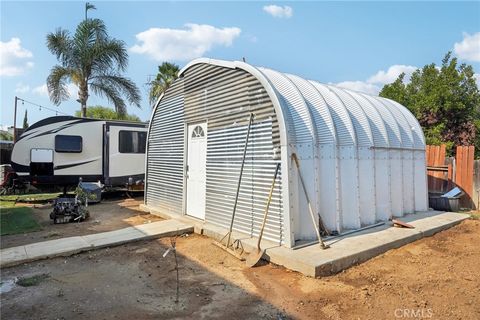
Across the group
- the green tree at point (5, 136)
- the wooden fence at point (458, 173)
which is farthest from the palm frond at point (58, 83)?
the green tree at point (5, 136)

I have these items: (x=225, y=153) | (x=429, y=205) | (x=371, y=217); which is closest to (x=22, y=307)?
(x=225, y=153)

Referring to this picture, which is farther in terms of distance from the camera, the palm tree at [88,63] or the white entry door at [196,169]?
the palm tree at [88,63]

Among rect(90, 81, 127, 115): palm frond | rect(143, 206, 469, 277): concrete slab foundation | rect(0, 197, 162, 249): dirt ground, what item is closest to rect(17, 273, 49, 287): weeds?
rect(0, 197, 162, 249): dirt ground

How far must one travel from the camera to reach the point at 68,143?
44.9 feet

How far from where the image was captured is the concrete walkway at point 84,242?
20.3 feet

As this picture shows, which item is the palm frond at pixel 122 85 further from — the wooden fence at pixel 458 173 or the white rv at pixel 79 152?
the wooden fence at pixel 458 173

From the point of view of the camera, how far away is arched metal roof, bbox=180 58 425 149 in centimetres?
636

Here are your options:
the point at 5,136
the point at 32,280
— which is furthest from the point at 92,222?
the point at 5,136

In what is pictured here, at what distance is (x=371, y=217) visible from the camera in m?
7.59

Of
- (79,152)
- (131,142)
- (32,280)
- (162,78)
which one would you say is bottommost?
(32,280)

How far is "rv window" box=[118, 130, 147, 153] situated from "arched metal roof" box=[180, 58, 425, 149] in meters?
6.47

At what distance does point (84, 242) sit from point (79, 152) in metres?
7.79

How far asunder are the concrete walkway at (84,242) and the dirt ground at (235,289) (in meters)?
0.21

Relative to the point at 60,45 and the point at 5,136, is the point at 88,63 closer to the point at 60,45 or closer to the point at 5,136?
the point at 60,45
